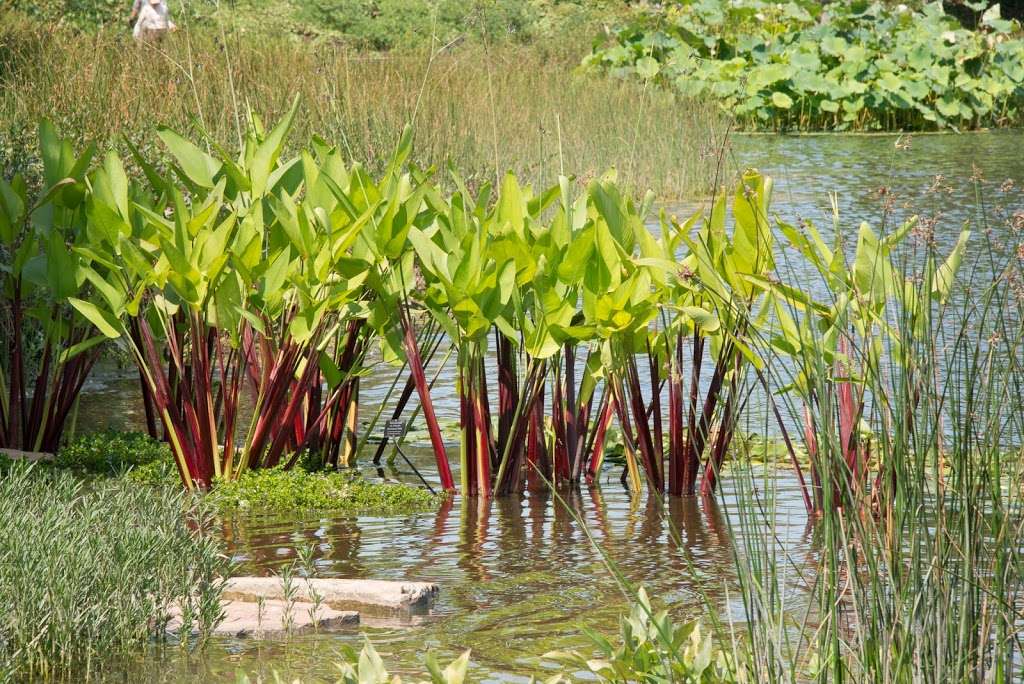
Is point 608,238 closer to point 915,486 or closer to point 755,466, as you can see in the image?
point 755,466

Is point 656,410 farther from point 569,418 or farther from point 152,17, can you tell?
point 152,17

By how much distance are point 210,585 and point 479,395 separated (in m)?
1.59

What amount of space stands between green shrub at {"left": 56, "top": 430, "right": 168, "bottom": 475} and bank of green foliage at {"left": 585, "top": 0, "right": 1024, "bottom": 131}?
13.7 metres

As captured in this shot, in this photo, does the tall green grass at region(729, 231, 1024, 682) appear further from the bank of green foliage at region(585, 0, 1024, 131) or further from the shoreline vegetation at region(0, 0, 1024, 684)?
the bank of green foliage at region(585, 0, 1024, 131)

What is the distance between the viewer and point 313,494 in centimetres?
471

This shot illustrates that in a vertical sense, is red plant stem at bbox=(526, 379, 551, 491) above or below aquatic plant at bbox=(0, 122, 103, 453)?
below

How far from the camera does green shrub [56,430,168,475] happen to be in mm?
5000

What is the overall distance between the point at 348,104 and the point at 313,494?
4.04m

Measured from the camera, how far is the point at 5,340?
18.8 feet

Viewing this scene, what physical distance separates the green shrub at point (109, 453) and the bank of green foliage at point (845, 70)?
13.7 metres

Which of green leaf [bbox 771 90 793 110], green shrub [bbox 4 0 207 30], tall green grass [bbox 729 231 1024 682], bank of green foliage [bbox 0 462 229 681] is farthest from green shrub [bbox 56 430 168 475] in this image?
green leaf [bbox 771 90 793 110]

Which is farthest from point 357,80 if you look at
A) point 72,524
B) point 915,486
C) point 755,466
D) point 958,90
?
point 958,90

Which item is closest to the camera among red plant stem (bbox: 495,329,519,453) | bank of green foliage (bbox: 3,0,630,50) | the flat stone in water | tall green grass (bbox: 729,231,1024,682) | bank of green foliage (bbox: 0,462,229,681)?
tall green grass (bbox: 729,231,1024,682)

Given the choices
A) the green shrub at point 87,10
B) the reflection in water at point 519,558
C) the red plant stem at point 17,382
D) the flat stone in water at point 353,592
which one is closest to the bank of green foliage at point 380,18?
the green shrub at point 87,10
